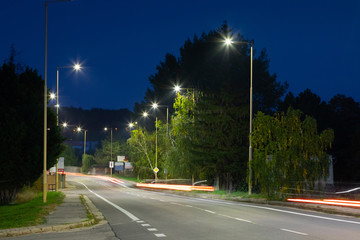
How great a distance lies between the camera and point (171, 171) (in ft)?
157

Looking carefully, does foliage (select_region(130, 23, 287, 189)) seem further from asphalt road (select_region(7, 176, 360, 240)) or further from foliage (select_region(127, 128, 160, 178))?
asphalt road (select_region(7, 176, 360, 240))

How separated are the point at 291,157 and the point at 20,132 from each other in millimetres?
16663

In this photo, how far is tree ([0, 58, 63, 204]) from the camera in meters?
26.7

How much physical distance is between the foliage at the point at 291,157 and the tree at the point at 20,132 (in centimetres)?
1386

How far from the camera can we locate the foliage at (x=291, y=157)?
92.4ft

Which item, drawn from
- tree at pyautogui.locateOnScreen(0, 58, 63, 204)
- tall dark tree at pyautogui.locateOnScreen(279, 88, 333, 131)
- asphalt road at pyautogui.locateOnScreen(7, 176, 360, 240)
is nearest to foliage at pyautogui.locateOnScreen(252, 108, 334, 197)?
asphalt road at pyautogui.locateOnScreen(7, 176, 360, 240)

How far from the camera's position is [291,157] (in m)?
28.4

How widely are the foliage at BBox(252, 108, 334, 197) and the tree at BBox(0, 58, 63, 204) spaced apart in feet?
45.5

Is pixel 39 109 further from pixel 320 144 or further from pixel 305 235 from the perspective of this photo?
pixel 305 235

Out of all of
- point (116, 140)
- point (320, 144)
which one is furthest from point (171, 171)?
point (116, 140)

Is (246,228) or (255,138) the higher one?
(255,138)

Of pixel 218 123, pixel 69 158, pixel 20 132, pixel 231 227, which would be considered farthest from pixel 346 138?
pixel 69 158

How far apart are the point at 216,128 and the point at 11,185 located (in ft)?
67.8

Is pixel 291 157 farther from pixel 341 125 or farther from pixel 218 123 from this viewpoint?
pixel 341 125
